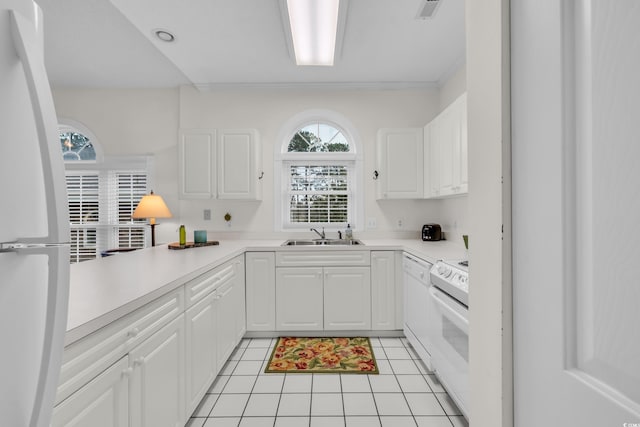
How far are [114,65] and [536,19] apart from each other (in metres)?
3.97

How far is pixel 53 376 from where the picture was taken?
0.57m

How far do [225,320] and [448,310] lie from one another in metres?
1.62

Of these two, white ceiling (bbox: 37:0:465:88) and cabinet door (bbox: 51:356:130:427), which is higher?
white ceiling (bbox: 37:0:465:88)

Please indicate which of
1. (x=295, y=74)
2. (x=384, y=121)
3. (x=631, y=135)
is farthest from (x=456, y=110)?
(x=631, y=135)

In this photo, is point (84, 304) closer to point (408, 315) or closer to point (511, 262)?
point (511, 262)

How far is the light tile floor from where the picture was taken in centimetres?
192

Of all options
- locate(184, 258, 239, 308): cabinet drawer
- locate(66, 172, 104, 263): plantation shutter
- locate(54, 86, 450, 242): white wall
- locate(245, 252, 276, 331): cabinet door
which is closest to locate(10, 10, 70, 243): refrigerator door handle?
locate(184, 258, 239, 308): cabinet drawer

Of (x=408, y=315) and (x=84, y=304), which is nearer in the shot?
(x=84, y=304)

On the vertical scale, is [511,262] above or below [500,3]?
below

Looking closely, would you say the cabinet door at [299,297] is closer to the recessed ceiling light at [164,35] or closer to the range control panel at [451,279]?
the range control panel at [451,279]

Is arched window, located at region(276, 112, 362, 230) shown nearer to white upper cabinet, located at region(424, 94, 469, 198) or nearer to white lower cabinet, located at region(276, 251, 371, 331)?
white lower cabinet, located at region(276, 251, 371, 331)

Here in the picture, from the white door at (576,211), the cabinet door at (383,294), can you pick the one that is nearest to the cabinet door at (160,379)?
the white door at (576,211)

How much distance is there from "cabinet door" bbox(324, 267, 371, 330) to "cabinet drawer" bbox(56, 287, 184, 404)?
5.82 ft

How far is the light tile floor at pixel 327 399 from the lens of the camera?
1918mm
